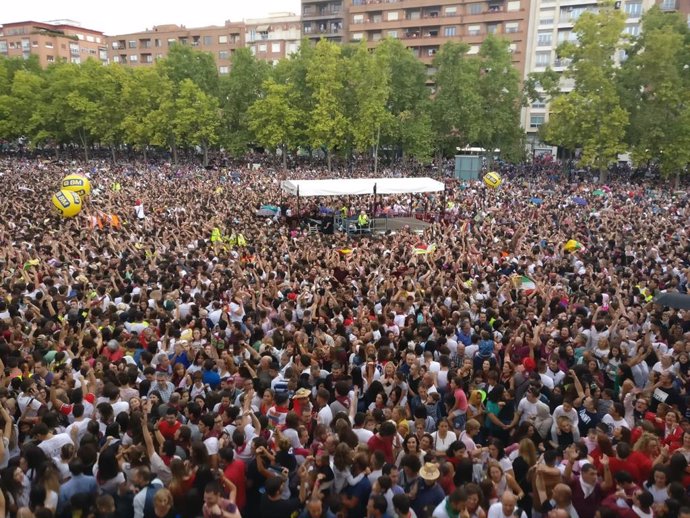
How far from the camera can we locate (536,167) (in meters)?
43.1

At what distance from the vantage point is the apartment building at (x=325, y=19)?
205 ft

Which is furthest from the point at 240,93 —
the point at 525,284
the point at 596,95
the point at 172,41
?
the point at 525,284

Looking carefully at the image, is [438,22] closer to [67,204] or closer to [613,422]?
[67,204]

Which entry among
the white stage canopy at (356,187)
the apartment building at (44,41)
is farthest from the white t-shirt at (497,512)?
the apartment building at (44,41)

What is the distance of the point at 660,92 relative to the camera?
31719 mm

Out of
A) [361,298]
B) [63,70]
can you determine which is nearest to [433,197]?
[361,298]

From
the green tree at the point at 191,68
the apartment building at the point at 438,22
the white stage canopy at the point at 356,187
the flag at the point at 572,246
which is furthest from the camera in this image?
the apartment building at the point at 438,22

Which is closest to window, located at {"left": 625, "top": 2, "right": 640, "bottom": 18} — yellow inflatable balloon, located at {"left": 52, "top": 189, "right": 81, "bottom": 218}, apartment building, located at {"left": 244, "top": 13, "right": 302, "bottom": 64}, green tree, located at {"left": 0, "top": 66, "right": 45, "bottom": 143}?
apartment building, located at {"left": 244, "top": 13, "right": 302, "bottom": 64}

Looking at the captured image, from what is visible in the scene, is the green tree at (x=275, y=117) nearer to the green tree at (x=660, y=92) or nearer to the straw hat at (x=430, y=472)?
the green tree at (x=660, y=92)

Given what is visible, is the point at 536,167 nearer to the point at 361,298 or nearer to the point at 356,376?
the point at 361,298

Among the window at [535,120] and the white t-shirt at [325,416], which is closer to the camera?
the white t-shirt at [325,416]

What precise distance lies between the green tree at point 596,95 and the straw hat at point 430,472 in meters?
33.1

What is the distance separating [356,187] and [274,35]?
2332 inches

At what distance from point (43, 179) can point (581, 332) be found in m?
29.1
